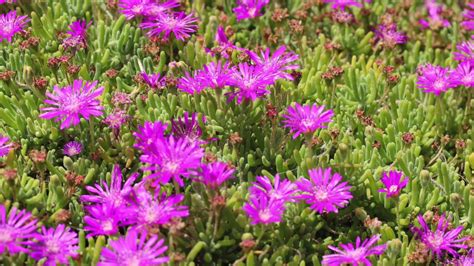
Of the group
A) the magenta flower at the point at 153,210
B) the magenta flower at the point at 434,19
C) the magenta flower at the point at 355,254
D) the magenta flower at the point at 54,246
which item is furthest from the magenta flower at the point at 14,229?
the magenta flower at the point at 434,19

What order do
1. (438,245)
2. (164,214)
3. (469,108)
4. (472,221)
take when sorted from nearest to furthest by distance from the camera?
(164,214) → (438,245) → (472,221) → (469,108)

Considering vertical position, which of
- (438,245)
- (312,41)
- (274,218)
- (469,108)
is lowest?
(438,245)

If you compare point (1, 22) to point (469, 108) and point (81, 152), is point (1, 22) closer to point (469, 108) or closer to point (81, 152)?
point (81, 152)

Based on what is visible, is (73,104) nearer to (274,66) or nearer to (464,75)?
(274,66)

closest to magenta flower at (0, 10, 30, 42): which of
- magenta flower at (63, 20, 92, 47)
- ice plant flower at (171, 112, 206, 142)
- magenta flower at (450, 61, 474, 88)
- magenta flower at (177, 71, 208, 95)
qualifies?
magenta flower at (63, 20, 92, 47)

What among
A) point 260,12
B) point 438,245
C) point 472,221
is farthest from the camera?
point 260,12

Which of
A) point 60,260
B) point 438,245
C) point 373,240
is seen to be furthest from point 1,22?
point 438,245

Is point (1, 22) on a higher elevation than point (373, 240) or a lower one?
higher

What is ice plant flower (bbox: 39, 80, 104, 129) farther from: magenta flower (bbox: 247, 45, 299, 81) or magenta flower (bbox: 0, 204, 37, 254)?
magenta flower (bbox: 247, 45, 299, 81)
